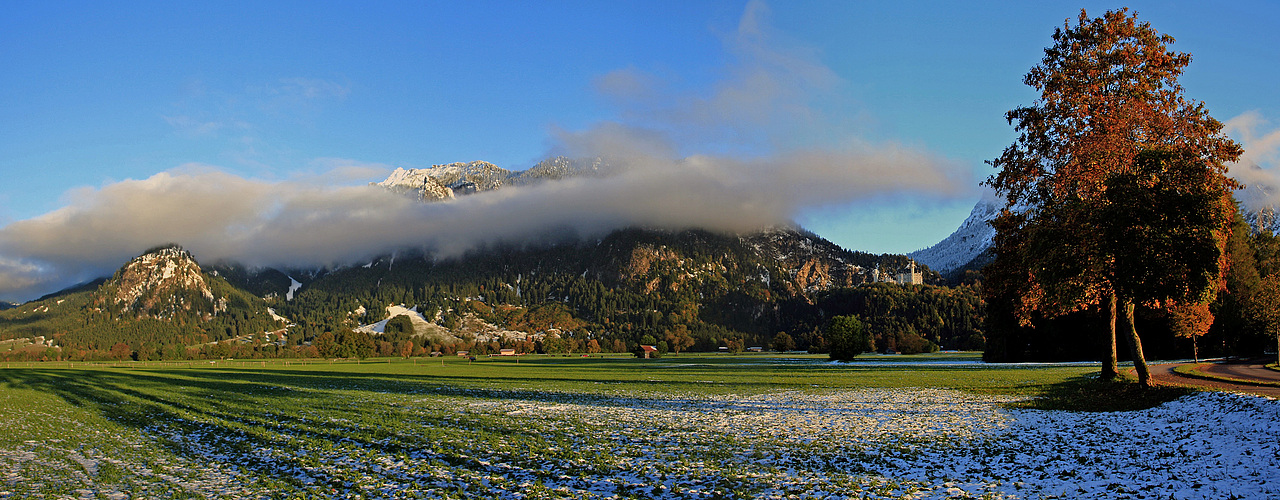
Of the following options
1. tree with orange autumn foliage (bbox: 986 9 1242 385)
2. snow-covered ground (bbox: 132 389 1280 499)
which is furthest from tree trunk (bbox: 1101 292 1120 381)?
snow-covered ground (bbox: 132 389 1280 499)

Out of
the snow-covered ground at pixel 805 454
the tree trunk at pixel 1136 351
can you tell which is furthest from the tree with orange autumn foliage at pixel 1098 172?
the snow-covered ground at pixel 805 454

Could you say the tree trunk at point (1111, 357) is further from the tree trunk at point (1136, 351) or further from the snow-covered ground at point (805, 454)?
the snow-covered ground at point (805, 454)

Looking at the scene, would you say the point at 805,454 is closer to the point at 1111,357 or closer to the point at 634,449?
the point at 634,449

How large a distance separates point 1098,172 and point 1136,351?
8839mm

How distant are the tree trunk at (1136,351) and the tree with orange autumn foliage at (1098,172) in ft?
0.22

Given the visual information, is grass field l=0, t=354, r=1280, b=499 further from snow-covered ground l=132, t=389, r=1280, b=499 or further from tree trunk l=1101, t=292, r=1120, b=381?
tree trunk l=1101, t=292, r=1120, b=381

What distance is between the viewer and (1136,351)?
31641 mm

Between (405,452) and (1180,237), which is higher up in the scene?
(1180,237)

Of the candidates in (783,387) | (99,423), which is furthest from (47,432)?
(783,387)

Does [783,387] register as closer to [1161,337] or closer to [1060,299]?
[1060,299]

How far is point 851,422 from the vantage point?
26.0 metres

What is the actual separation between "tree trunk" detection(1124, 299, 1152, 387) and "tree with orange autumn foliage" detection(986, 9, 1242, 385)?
66 millimetres

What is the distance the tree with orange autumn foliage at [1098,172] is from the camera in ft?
90.5

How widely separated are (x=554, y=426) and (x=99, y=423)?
71.0 feet
